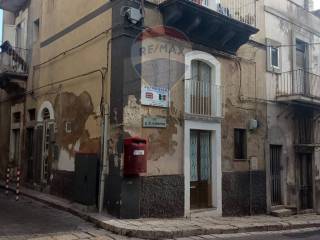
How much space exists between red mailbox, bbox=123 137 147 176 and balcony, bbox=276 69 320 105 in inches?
272

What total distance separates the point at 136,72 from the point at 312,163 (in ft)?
30.2

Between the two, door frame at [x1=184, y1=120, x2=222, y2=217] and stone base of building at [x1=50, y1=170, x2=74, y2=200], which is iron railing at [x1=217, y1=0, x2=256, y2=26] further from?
stone base of building at [x1=50, y1=170, x2=74, y2=200]

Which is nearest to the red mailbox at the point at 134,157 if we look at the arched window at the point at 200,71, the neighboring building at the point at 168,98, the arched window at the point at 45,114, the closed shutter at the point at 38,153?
the neighboring building at the point at 168,98

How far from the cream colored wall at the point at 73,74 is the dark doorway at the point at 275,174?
22.0 feet

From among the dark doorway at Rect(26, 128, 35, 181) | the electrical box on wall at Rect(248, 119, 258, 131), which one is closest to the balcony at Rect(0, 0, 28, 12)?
the dark doorway at Rect(26, 128, 35, 181)

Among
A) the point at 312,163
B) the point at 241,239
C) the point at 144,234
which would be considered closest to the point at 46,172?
the point at 144,234

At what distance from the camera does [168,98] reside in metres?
11.3

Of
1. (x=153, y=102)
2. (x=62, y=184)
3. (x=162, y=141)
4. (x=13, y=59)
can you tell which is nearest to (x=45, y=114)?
(x=62, y=184)

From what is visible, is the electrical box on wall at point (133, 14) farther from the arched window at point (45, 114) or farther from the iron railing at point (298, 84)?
the iron railing at point (298, 84)

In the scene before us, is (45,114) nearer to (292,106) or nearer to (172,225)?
(172,225)

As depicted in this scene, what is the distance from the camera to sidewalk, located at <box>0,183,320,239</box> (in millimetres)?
8969

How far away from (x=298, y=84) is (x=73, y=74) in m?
8.41

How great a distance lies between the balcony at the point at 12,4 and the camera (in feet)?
55.8

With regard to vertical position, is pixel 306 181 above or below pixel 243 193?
above
